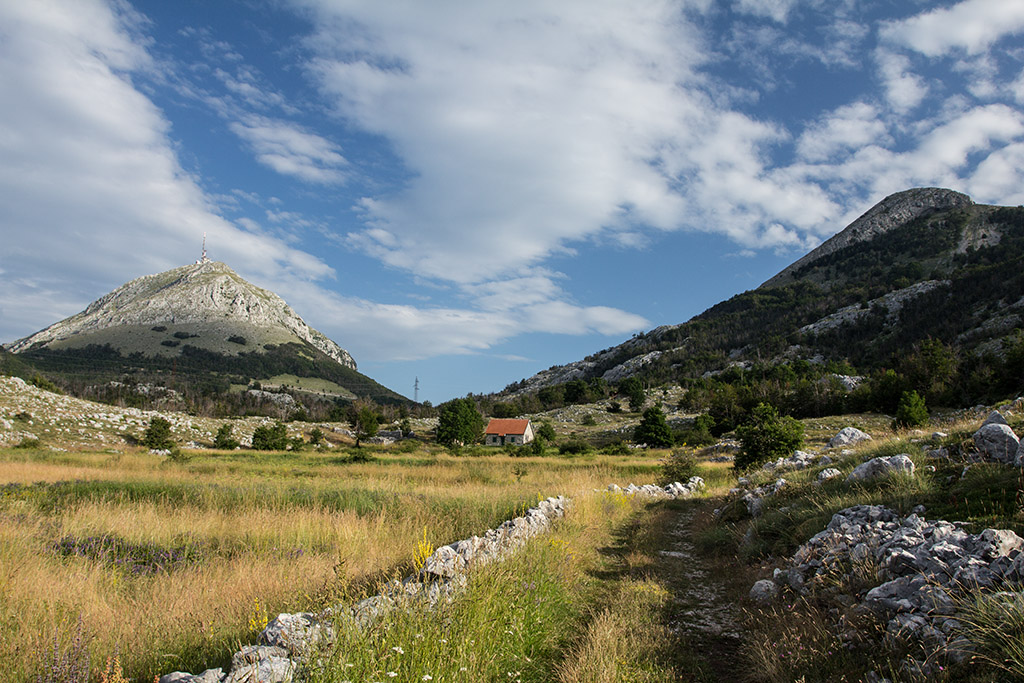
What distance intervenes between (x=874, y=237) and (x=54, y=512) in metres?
227

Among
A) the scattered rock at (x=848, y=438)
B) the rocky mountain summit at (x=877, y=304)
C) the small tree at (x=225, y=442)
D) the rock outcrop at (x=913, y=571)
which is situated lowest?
the small tree at (x=225, y=442)

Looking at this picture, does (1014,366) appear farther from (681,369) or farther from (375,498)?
(681,369)

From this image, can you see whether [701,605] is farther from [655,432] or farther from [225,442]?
[225,442]

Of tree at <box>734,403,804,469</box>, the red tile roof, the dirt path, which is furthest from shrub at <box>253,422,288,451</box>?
the dirt path

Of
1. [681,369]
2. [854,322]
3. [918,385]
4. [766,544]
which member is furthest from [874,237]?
[766,544]

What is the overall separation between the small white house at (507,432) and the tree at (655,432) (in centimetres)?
2160

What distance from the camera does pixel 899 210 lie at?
→ 188m

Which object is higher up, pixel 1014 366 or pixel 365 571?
pixel 1014 366

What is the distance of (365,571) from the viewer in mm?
6613

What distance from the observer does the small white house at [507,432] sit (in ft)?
245

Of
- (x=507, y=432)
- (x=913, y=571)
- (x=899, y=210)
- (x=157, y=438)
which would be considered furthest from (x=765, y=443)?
(x=899, y=210)

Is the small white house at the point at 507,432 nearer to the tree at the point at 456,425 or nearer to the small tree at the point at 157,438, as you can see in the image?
the tree at the point at 456,425

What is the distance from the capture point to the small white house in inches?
2945

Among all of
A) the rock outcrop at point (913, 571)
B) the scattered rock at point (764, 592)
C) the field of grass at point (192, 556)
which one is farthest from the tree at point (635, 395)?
the rock outcrop at point (913, 571)
